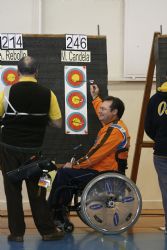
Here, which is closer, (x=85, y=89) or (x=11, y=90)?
(x=11, y=90)

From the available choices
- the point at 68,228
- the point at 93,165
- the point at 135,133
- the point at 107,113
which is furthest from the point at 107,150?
the point at 135,133

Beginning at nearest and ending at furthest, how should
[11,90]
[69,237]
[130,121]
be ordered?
1. [11,90]
2. [69,237]
3. [130,121]

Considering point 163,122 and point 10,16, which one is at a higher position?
point 10,16

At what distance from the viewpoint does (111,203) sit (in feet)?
13.7

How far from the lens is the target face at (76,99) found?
4.82 meters

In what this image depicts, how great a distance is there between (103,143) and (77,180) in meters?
0.35

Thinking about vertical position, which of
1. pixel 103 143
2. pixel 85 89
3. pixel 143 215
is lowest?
pixel 143 215

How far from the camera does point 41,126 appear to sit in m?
4.02

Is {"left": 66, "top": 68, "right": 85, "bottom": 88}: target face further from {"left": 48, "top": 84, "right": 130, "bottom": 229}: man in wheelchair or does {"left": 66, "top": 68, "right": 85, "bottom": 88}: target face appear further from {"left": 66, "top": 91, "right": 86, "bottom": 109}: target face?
{"left": 48, "top": 84, "right": 130, "bottom": 229}: man in wheelchair

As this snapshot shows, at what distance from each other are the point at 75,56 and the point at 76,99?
38 cm

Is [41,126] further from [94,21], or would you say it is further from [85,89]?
[94,21]

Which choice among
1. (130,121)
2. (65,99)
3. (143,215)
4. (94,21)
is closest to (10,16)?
(94,21)

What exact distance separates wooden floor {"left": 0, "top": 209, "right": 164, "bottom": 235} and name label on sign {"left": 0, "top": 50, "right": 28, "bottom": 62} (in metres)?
1.44

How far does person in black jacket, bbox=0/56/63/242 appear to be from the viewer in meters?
3.91
